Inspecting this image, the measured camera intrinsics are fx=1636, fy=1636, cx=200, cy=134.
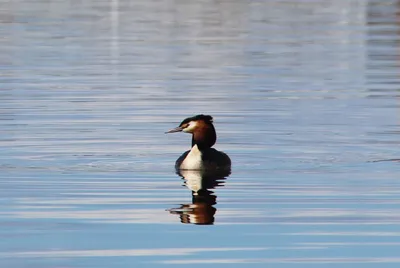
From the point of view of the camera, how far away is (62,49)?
1640 inches

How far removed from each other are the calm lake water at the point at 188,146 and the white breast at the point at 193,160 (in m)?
0.16

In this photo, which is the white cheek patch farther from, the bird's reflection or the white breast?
the bird's reflection

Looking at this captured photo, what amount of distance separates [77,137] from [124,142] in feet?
2.21

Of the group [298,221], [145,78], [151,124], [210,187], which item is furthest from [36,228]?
[145,78]

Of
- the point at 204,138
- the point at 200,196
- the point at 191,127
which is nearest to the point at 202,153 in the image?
the point at 204,138

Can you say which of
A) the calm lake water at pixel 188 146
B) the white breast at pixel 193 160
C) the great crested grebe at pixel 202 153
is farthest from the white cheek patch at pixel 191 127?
the calm lake water at pixel 188 146

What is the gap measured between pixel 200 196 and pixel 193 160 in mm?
2090

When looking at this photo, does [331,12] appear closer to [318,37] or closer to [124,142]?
[318,37]

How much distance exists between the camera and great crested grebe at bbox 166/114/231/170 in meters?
18.4

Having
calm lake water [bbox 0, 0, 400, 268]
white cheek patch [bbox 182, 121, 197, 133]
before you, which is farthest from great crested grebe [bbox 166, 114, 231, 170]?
calm lake water [bbox 0, 0, 400, 268]

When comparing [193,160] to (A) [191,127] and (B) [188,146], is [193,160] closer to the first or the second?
(A) [191,127]

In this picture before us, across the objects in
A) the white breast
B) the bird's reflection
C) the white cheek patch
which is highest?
the white cheek patch

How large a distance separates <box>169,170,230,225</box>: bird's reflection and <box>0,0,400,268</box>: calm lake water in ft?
0.10

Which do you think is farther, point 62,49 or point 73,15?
point 73,15
